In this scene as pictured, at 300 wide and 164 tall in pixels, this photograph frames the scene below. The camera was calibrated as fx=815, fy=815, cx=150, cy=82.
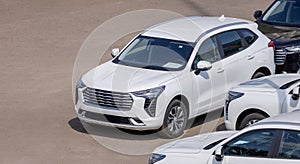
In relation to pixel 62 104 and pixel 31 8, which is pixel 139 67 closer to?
pixel 62 104

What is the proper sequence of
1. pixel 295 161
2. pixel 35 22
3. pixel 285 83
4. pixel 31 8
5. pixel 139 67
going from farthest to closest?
pixel 31 8 < pixel 35 22 < pixel 139 67 < pixel 285 83 < pixel 295 161

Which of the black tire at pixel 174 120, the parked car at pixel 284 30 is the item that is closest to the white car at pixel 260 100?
the black tire at pixel 174 120

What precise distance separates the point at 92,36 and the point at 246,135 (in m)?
12.3

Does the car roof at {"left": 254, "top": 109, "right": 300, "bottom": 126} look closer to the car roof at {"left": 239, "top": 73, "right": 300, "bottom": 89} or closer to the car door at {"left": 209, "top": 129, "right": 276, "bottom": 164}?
the car door at {"left": 209, "top": 129, "right": 276, "bottom": 164}

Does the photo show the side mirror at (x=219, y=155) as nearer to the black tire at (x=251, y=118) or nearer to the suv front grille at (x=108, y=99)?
the black tire at (x=251, y=118)

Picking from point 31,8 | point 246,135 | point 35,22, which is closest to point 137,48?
point 246,135

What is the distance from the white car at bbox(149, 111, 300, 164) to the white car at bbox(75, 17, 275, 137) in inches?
115

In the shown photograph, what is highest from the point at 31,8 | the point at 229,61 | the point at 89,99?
the point at 229,61

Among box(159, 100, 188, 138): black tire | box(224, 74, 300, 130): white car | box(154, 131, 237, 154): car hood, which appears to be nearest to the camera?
box(154, 131, 237, 154): car hood

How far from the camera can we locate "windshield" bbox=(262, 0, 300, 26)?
18.2 meters

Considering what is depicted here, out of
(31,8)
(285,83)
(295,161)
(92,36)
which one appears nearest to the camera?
(295,161)

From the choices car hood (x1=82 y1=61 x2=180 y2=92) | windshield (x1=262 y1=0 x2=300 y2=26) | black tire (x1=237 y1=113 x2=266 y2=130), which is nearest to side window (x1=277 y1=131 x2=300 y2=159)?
black tire (x1=237 y1=113 x2=266 y2=130)

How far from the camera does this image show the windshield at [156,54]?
14195 mm

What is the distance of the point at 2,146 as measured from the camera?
44.3 feet
